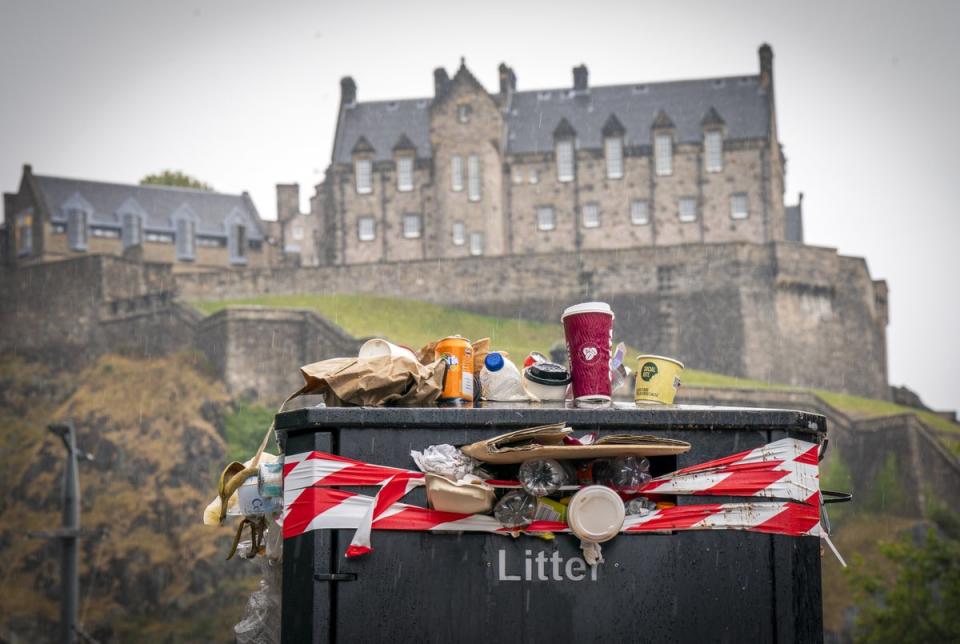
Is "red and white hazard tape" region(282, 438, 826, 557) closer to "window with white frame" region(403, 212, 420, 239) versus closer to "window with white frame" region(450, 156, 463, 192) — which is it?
"window with white frame" region(450, 156, 463, 192)

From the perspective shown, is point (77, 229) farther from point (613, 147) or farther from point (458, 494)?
point (458, 494)

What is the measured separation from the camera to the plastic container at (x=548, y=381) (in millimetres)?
6453

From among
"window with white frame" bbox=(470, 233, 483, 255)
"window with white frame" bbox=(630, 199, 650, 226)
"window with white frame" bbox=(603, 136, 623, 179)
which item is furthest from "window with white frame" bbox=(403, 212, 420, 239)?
"window with white frame" bbox=(630, 199, 650, 226)

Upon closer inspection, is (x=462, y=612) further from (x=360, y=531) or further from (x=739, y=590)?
(x=739, y=590)

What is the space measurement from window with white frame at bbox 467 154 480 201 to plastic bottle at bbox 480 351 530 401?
70865mm

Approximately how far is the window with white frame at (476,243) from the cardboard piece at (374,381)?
70.6m

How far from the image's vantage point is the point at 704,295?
228ft

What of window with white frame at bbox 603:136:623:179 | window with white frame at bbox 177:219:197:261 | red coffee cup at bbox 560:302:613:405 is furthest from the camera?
window with white frame at bbox 177:219:197:261

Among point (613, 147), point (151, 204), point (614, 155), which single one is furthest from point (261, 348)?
point (151, 204)

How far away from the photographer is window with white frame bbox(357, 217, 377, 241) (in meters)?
79.1

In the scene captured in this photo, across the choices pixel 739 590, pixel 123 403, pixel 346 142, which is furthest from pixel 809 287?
pixel 739 590

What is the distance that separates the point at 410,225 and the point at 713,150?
17640mm

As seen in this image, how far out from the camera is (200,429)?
66.9 metres

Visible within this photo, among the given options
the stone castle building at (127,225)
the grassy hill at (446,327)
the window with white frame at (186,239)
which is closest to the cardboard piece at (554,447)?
the grassy hill at (446,327)
